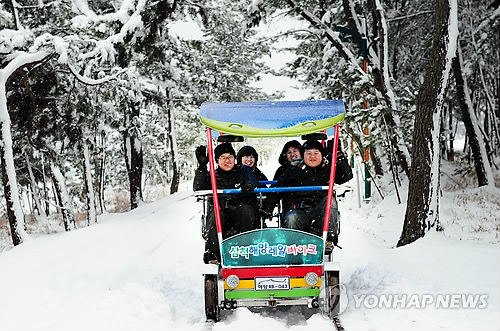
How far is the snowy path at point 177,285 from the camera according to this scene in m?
5.29

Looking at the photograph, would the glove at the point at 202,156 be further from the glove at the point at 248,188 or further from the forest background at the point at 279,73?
the forest background at the point at 279,73

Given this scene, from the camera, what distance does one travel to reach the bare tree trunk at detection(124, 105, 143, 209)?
69.5 feet

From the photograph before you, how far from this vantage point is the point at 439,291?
5848 millimetres

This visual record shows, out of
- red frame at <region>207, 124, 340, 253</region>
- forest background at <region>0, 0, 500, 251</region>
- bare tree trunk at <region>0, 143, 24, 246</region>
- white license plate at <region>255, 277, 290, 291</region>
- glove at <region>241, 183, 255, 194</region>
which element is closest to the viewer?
white license plate at <region>255, 277, 290, 291</region>

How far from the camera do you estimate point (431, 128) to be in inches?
315

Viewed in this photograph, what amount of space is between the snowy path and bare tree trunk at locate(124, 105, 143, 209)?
11327 millimetres

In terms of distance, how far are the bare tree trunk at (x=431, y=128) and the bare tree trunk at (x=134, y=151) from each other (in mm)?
15177

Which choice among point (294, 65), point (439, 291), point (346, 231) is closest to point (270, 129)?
point (439, 291)

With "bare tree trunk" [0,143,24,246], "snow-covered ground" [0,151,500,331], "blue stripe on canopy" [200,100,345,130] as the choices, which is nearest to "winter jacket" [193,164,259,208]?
"blue stripe on canopy" [200,100,345,130]

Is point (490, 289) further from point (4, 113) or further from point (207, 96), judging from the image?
point (207, 96)

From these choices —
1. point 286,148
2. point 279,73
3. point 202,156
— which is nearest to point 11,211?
point 286,148

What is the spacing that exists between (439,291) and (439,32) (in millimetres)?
4305

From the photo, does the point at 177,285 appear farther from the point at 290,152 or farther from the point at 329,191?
the point at 329,191

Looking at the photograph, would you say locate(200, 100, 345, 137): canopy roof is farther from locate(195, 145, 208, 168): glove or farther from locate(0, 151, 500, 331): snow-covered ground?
locate(0, 151, 500, 331): snow-covered ground
